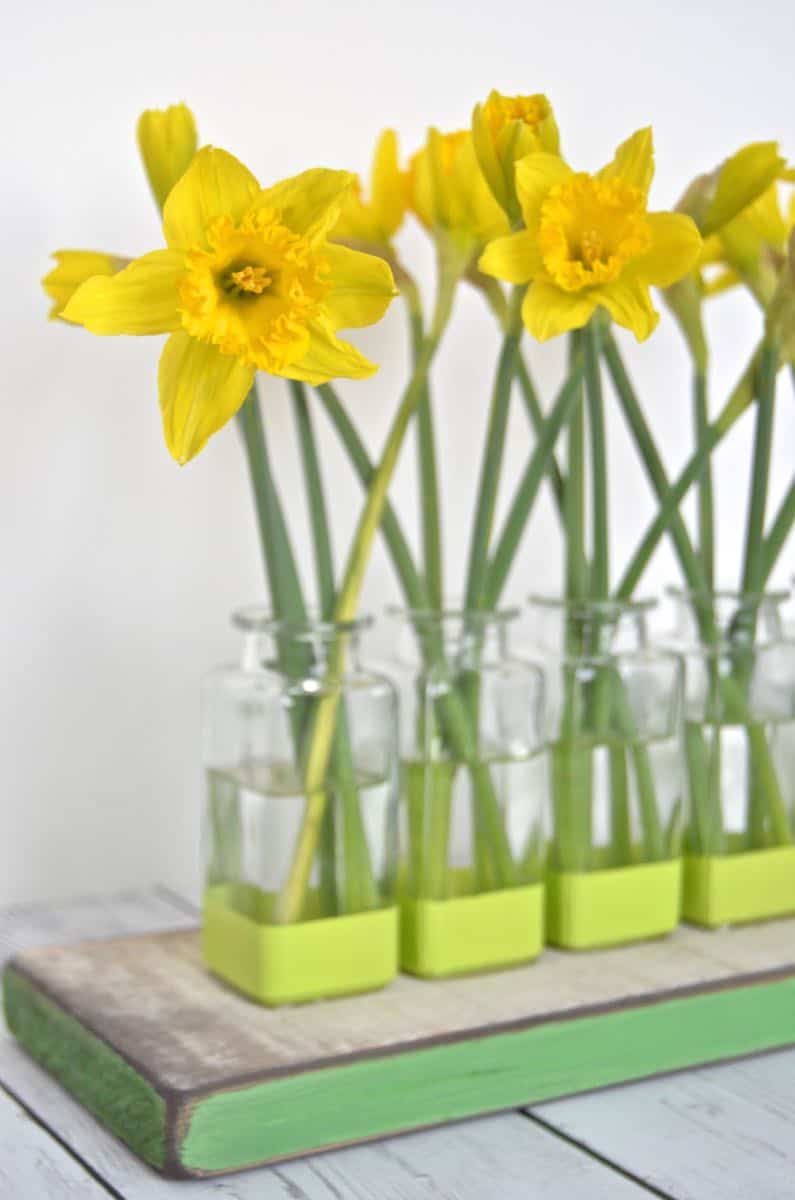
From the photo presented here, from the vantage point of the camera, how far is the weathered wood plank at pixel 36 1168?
59cm

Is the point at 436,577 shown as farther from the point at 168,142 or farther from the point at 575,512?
the point at 168,142

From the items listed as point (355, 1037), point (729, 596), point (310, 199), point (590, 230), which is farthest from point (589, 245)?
point (355, 1037)

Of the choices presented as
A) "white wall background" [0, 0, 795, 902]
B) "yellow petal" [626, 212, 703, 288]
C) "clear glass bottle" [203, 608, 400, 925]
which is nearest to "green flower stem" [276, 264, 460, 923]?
"clear glass bottle" [203, 608, 400, 925]

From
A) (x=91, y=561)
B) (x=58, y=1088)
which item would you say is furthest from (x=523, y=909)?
(x=91, y=561)

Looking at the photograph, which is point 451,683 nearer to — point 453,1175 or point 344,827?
point 344,827

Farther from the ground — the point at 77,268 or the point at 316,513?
the point at 77,268

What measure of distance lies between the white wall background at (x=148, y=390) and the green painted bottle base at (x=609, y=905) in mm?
273

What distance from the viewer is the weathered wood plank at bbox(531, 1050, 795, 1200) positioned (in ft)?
1.98

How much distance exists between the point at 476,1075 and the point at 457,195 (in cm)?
37

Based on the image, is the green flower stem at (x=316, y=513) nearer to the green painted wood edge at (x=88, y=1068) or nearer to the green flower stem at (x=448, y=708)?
the green flower stem at (x=448, y=708)

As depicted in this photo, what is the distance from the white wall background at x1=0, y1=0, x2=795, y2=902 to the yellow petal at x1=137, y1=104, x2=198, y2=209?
23 centimetres

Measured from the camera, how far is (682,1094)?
2.25 ft

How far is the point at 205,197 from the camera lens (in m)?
0.59

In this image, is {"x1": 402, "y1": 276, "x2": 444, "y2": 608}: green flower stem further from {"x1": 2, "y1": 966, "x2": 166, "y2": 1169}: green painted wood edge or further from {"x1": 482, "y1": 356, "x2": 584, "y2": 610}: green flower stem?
{"x1": 2, "y1": 966, "x2": 166, "y2": 1169}: green painted wood edge
